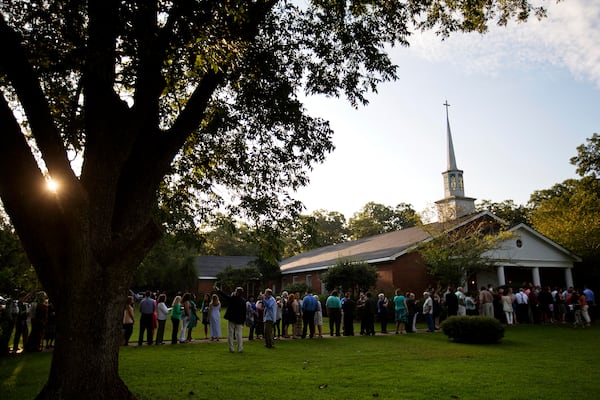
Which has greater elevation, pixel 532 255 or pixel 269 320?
pixel 532 255

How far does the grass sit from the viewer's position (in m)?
7.68

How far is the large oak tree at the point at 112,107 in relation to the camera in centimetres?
578

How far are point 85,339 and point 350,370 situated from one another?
5913mm

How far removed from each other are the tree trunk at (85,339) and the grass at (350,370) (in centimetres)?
156

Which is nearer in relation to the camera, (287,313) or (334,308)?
(287,313)

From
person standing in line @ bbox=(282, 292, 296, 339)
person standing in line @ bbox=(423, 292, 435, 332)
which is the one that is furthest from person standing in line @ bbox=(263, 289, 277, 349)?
person standing in line @ bbox=(423, 292, 435, 332)

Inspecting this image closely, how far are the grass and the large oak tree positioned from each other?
2266mm

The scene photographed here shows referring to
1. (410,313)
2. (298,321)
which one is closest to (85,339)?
(298,321)

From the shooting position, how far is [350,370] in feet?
32.0

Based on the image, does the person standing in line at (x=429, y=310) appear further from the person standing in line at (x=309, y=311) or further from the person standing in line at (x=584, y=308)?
the person standing in line at (x=584, y=308)

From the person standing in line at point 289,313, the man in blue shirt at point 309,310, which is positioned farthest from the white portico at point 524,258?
the person standing in line at point 289,313

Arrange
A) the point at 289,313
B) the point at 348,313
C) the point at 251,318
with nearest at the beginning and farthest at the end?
the point at 251,318
the point at 289,313
the point at 348,313

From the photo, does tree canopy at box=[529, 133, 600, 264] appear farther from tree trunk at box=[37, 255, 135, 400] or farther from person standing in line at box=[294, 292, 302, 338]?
tree trunk at box=[37, 255, 135, 400]

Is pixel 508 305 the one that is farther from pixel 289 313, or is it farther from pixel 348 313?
pixel 289 313
